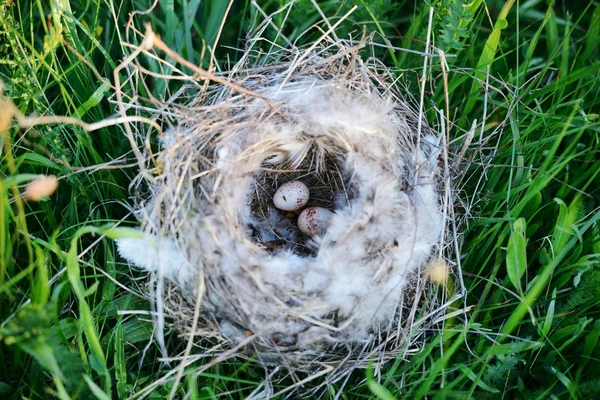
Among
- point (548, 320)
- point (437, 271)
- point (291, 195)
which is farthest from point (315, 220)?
point (548, 320)

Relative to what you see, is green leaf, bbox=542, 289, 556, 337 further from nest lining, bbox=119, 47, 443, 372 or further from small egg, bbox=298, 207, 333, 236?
small egg, bbox=298, 207, 333, 236

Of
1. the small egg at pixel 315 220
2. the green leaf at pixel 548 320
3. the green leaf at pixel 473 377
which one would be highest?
the small egg at pixel 315 220

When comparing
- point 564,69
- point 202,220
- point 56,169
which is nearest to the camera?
point 202,220

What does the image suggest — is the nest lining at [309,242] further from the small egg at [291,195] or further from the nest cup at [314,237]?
the small egg at [291,195]

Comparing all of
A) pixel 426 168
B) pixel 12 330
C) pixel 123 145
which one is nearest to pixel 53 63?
pixel 123 145

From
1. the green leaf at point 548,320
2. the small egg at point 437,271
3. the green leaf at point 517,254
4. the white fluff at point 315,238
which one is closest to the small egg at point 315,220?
the white fluff at point 315,238

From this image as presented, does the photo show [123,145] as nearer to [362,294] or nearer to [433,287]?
[362,294]

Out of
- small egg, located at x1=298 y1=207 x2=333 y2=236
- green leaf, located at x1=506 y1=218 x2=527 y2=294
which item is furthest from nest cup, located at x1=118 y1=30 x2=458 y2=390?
green leaf, located at x1=506 y1=218 x2=527 y2=294
